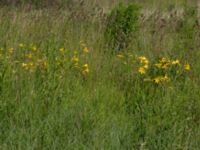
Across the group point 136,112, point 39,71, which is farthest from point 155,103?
point 39,71

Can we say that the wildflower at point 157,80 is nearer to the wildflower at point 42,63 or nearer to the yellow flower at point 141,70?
the yellow flower at point 141,70

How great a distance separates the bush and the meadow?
0.08 m

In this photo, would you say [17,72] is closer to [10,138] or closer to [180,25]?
[10,138]

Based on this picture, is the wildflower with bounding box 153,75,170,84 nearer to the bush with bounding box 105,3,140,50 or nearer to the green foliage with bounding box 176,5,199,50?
the green foliage with bounding box 176,5,199,50

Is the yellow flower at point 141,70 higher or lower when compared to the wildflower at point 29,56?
lower

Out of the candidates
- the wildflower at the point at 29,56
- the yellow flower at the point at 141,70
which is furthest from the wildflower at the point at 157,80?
the wildflower at the point at 29,56

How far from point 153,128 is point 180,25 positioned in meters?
3.16

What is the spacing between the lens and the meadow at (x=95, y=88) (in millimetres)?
3379

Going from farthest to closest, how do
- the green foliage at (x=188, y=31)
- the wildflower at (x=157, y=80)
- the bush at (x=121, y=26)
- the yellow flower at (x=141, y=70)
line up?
the bush at (x=121, y=26), the green foliage at (x=188, y=31), the yellow flower at (x=141, y=70), the wildflower at (x=157, y=80)

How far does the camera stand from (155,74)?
436 cm

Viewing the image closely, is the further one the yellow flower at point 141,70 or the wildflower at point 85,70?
the wildflower at point 85,70

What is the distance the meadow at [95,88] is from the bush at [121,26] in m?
0.08

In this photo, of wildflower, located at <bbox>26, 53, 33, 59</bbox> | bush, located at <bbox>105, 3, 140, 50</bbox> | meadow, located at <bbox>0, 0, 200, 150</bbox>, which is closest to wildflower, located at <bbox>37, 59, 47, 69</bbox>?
meadow, located at <bbox>0, 0, 200, 150</bbox>

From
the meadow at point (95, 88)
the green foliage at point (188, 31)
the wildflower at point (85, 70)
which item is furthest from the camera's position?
the green foliage at point (188, 31)
